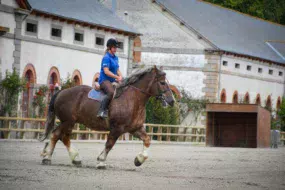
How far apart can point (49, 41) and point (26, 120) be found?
26.0ft

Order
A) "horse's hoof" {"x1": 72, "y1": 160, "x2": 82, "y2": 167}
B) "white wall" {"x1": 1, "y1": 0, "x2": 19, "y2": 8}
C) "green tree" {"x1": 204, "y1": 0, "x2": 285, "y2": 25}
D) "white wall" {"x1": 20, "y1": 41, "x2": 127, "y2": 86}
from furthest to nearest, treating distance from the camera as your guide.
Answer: "green tree" {"x1": 204, "y1": 0, "x2": 285, "y2": 25}, "white wall" {"x1": 20, "y1": 41, "x2": 127, "y2": 86}, "white wall" {"x1": 1, "y1": 0, "x2": 19, "y2": 8}, "horse's hoof" {"x1": 72, "y1": 160, "x2": 82, "y2": 167}

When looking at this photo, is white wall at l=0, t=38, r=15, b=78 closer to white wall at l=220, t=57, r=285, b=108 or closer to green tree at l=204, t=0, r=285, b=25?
white wall at l=220, t=57, r=285, b=108

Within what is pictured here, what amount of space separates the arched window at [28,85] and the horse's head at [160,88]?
20.1 m

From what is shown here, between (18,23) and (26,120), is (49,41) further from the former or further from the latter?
(26,120)

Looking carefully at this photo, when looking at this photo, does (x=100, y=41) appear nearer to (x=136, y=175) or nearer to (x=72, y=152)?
(x=72, y=152)

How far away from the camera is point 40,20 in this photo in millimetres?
41469

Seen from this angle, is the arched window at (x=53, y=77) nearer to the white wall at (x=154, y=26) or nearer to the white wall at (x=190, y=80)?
the white wall at (x=154, y=26)

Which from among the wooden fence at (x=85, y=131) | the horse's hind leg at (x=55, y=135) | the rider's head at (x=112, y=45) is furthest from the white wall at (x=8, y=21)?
the rider's head at (x=112, y=45)

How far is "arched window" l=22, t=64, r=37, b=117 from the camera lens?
38.3 m

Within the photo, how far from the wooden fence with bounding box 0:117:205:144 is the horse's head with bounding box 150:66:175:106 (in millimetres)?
15961

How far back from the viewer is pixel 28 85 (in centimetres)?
3928

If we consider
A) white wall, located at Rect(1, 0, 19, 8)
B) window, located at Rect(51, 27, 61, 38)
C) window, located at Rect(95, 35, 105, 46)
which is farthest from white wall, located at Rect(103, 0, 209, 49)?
white wall, located at Rect(1, 0, 19, 8)

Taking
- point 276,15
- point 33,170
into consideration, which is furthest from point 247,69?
point 33,170

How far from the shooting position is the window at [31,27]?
4027cm
